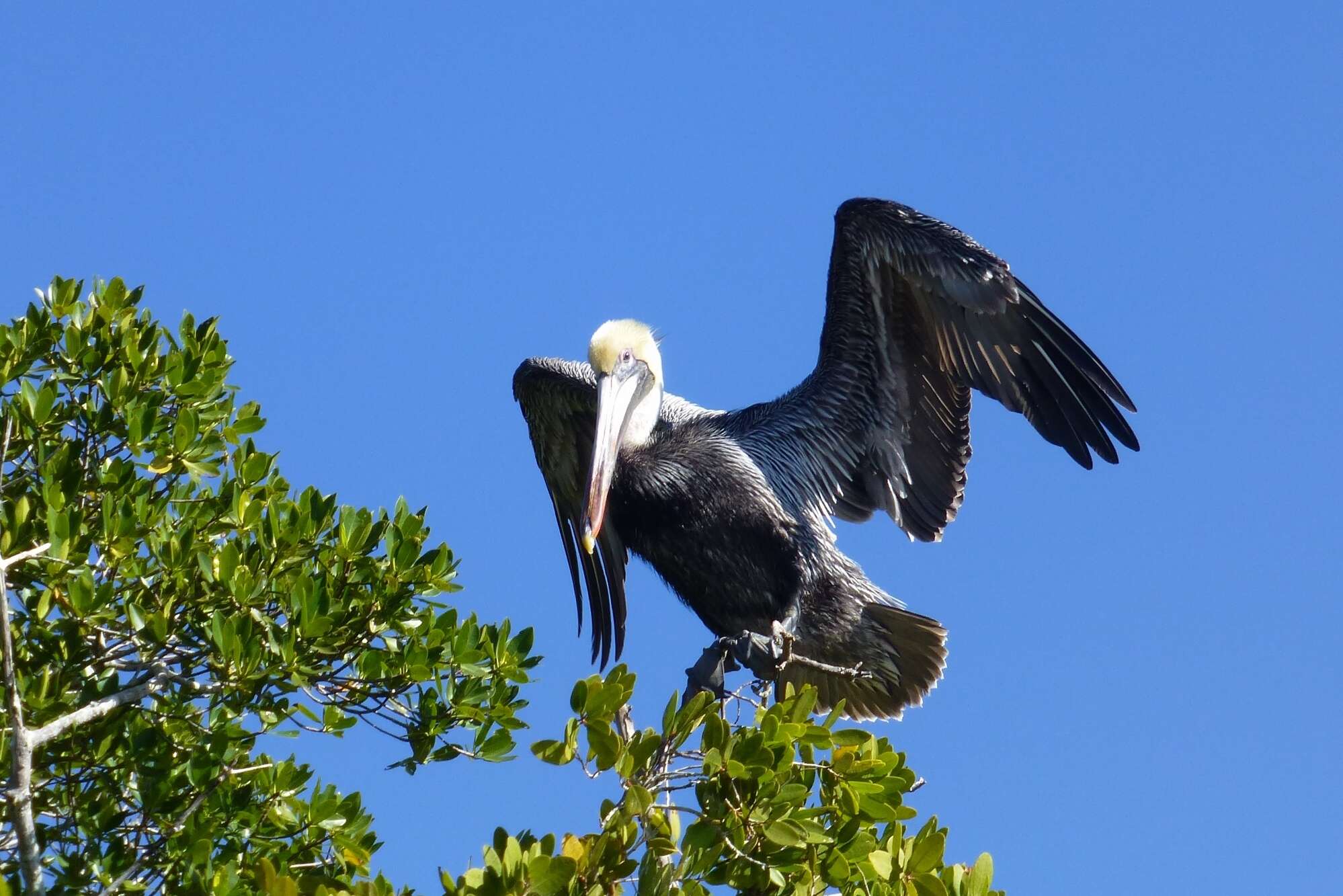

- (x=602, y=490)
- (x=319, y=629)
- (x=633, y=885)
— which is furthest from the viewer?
(x=602, y=490)

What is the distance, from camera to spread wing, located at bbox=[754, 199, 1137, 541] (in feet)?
21.4

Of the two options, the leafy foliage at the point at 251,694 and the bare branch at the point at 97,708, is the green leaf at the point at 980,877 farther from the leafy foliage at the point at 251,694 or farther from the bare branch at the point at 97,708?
the bare branch at the point at 97,708

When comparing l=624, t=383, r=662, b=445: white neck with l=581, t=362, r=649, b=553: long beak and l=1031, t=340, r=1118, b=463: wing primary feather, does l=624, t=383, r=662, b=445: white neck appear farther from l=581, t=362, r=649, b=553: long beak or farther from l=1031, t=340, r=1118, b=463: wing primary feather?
l=1031, t=340, r=1118, b=463: wing primary feather

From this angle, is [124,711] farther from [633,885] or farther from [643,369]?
[643,369]

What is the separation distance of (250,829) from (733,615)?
291cm

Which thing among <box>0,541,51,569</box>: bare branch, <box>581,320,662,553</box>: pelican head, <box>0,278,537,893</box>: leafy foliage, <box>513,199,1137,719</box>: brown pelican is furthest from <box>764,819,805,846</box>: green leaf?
<box>581,320,662,553</box>: pelican head

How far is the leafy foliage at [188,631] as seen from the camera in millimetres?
3965

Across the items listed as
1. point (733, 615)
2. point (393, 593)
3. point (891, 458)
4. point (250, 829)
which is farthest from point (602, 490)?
point (250, 829)

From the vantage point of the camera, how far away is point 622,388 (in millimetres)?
7023

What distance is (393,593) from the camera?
169 inches

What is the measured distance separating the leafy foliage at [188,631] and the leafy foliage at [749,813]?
63 centimetres

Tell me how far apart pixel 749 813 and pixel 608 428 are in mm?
3233

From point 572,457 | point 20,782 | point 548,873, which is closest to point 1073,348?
point 572,457

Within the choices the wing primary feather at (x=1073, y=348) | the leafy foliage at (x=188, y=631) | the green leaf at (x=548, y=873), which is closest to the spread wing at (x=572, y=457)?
the wing primary feather at (x=1073, y=348)
